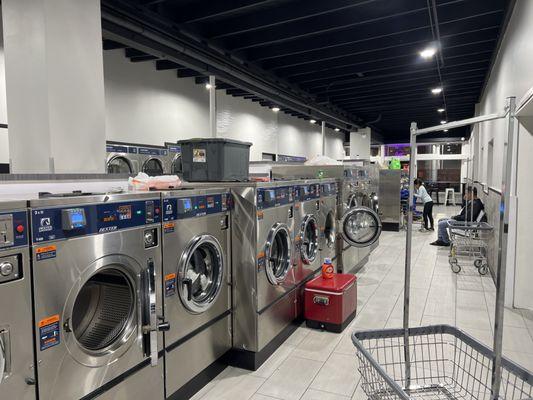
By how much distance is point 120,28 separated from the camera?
4.75 meters

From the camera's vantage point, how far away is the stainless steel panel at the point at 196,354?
103 inches

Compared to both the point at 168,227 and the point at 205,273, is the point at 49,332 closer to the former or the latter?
the point at 168,227

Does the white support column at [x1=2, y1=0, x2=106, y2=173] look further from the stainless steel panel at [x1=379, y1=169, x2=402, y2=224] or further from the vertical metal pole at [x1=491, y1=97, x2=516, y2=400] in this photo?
the stainless steel panel at [x1=379, y1=169, x2=402, y2=224]

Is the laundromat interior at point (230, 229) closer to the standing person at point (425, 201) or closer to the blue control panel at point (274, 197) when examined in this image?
the blue control panel at point (274, 197)

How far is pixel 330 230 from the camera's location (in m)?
5.24

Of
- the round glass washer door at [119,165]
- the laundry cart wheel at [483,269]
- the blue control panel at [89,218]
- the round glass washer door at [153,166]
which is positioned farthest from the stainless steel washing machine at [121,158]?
the laundry cart wheel at [483,269]

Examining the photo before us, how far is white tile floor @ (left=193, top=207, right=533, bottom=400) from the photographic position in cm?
294

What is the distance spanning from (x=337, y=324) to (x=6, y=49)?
13.6ft

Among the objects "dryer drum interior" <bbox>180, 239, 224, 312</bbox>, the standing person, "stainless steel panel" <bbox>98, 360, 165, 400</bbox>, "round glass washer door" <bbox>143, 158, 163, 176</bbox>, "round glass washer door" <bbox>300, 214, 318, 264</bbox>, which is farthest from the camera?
the standing person

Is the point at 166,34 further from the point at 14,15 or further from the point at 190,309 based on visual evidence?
the point at 190,309

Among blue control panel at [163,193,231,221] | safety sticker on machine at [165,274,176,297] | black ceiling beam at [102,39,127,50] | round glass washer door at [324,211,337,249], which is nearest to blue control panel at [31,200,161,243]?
blue control panel at [163,193,231,221]

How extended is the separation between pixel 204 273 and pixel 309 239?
6.09 ft

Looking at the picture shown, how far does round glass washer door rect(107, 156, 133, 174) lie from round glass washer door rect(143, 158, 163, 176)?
0.43 meters

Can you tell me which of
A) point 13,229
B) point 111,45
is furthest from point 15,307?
point 111,45
